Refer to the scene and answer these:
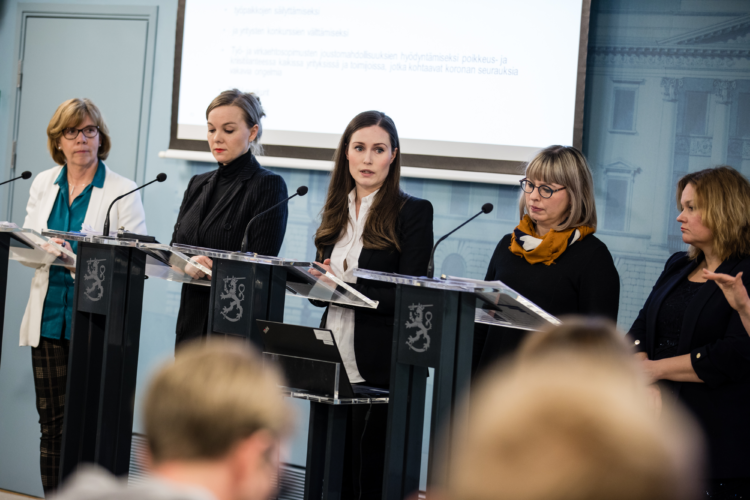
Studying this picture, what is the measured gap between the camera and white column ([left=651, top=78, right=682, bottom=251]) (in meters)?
3.45

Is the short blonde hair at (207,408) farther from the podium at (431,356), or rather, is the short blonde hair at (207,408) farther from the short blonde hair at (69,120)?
the short blonde hair at (69,120)

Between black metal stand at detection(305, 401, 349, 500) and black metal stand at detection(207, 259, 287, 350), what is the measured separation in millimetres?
295

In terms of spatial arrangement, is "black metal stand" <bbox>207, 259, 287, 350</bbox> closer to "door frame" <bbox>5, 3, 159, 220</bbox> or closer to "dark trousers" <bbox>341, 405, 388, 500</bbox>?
"dark trousers" <bbox>341, 405, 388, 500</bbox>

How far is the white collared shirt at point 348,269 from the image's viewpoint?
248 cm

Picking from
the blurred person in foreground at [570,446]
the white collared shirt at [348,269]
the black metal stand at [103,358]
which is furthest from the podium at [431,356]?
the blurred person in foreground at [570,446]

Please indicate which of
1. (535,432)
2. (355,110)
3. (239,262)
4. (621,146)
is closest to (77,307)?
(239,262)

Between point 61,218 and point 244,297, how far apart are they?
1.54m

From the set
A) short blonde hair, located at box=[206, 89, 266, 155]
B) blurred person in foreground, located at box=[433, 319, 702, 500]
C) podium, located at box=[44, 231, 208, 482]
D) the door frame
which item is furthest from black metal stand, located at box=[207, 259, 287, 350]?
the door frame

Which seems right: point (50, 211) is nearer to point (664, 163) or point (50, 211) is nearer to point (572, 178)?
point (572, 178)

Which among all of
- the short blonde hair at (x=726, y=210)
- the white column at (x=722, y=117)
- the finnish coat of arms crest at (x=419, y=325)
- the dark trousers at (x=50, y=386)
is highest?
the white column at (x=722, y=117)

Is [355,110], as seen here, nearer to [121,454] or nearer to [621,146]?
[621,146]

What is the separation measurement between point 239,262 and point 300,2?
2.26 meters

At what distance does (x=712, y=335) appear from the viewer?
2256 millimetres

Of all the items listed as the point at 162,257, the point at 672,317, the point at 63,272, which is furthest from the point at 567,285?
the point at 63,272
